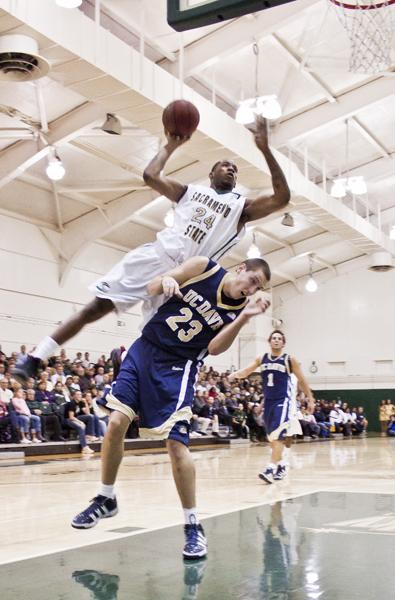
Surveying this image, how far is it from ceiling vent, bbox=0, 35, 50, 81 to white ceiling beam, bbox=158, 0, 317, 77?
14.0 feet

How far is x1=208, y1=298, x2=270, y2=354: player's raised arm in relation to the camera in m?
3.66

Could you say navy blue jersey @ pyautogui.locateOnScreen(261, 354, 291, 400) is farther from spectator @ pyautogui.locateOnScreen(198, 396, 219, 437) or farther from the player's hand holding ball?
spectator @ pyautogui.locateOnScreen(198, 396, 219, 437)

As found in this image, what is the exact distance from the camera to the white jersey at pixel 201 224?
433cm

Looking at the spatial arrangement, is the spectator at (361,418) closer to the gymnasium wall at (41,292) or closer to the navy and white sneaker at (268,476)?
the gymnasium wall at (41,292)

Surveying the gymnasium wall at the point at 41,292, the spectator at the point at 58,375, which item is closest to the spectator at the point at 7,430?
the spectator at the point at 58,375

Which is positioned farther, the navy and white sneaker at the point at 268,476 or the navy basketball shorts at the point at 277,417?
the navy basketball shorts at the point at 277,417

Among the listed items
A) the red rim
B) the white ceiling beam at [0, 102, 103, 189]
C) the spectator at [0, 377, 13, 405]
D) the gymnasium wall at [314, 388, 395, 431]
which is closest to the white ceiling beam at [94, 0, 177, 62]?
the white ceiling beam at [0, 102, 103, 189]

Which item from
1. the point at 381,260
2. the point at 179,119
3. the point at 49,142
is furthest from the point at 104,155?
the point at 179,119

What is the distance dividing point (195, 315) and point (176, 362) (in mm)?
277

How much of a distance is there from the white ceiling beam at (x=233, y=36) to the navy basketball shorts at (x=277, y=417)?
6.84 metres

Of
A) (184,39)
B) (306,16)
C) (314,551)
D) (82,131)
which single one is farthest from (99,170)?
(314,551)

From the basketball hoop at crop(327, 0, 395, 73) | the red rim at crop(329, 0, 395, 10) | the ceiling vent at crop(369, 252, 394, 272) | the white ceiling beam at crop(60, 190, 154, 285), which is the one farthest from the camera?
the ceiling vent at crop(369, 252, 394, 272)

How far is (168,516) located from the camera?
5.14 metres

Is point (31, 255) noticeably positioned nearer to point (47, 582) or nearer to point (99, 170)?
point (99, 170)
